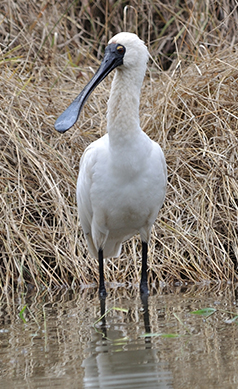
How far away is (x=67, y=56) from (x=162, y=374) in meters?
6.44

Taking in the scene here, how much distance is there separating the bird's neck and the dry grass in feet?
5.11

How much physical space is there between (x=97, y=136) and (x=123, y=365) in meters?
4.27

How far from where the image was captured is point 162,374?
2709 mm

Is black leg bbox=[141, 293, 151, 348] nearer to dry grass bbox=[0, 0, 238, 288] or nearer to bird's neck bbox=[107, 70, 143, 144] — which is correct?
dry grass bbox=[0, 0, 238, 288]

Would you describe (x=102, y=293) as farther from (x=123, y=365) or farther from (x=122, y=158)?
(x=123, y=365)

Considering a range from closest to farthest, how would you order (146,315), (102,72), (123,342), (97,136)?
1. (123,342)
2. (146,315)
3. (102,72)
4. (97,136)

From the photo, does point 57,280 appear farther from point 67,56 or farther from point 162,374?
point 67,56

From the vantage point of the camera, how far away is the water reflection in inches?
104

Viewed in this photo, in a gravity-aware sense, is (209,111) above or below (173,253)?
above

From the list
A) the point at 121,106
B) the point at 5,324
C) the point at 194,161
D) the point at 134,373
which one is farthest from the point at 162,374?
the point at 194,161

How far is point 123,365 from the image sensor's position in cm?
291

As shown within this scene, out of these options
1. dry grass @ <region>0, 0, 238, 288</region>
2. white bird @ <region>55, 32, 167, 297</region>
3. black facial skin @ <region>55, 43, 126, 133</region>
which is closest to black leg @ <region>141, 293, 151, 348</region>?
white bird @ <region>55, 32, 167, 297</region>

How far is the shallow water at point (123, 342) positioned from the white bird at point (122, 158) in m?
0.59

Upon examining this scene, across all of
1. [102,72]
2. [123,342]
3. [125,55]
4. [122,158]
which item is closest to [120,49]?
[125,55]
